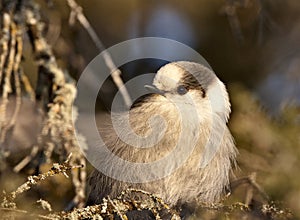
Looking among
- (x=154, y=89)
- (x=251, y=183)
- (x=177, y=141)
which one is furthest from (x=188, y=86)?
(x=251, y=183)

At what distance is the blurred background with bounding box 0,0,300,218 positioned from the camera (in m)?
3.19

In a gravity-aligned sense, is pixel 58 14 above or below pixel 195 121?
above

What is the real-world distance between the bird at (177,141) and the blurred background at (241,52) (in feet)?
1.15

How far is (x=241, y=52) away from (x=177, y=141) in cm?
236

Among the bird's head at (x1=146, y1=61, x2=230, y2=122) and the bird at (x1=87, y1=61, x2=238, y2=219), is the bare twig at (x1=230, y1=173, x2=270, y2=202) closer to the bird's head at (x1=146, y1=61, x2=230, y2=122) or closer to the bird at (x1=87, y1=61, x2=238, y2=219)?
the bird at (x1=87, y1=61, x2=238, y2=219)

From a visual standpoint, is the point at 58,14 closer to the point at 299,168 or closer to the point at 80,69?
the point at 80,69

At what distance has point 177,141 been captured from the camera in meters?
2.70

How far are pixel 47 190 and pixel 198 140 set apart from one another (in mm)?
941

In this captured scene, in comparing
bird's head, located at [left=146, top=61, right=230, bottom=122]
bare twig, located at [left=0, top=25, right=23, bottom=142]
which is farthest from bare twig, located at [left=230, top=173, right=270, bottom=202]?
bare twig, located at [left=0, top=25, right=23, bottom=142]

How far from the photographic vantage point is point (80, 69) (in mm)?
3666

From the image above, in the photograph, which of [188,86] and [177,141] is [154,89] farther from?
[177,141]

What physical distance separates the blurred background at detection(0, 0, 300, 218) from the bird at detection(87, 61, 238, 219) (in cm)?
35

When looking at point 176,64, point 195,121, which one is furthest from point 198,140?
point 176,64

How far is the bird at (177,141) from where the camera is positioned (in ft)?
8.71
